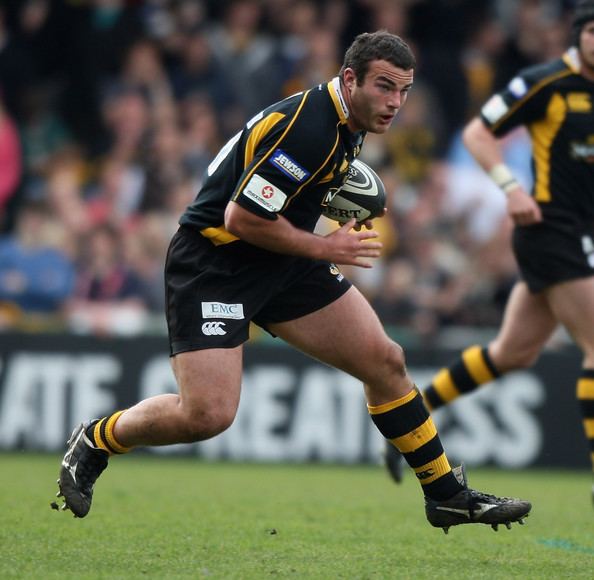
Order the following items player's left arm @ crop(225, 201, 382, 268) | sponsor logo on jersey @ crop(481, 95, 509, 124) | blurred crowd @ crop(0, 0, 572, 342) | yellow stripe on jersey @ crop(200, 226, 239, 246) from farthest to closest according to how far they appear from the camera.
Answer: blurred crowd @ crop(0, 0, 572, 342) < sponsor logo on jersey @ crop(481, 95, 509, 124) < yellow stripe on jersey @ crop(200, 226, 239, 246) < player's left arm @ crop(225, 201, 382, 268)

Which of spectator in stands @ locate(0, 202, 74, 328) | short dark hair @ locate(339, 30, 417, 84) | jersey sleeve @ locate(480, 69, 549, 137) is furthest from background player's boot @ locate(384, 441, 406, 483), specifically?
spectator in stands @ locate(0, 202, 74, 328)

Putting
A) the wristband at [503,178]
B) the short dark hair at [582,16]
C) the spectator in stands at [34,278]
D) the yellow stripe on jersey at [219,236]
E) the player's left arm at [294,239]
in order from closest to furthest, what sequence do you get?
the player's left arm at [294,239]
the yellow stripe on jersey at [219,236]
the short dark hair at [582,16]
the wristband at [503,178]
the spectator in stands at [34,278]

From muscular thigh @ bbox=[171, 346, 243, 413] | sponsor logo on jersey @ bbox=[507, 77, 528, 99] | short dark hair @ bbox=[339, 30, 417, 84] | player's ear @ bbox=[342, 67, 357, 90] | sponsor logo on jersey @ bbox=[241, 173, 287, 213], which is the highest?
sponsor logo on jersey @ bbox=[507, 77, 528, 99]

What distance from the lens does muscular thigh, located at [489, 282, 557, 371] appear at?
25.7ft

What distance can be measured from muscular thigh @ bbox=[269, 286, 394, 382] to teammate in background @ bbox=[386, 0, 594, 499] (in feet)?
6.03

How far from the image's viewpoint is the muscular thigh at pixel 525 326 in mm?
7832

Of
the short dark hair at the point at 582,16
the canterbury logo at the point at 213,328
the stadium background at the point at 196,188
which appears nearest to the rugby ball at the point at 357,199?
the canterbury logo at the point at 213,328

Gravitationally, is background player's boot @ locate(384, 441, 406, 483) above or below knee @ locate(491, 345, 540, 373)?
below

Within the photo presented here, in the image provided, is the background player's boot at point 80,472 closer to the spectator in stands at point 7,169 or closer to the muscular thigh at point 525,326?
the muscular thigh at point 525,326

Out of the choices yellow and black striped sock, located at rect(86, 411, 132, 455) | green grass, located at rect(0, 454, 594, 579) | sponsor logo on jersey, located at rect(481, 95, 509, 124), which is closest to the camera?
green grass, located at rect(0, 454, 594, 579)

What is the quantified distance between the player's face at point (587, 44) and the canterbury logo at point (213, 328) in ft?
9.70

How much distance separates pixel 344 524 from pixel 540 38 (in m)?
8.85

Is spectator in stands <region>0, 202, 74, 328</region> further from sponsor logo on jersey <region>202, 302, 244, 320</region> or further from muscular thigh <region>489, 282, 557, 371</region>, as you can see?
sponsor logo on jersey <region>202, 302, 244, 320</region>

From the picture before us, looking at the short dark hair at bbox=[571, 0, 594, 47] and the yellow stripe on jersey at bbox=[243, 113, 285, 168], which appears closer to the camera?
the yellow stripe on jersey at bbox=[243, 113, 285, 168]
